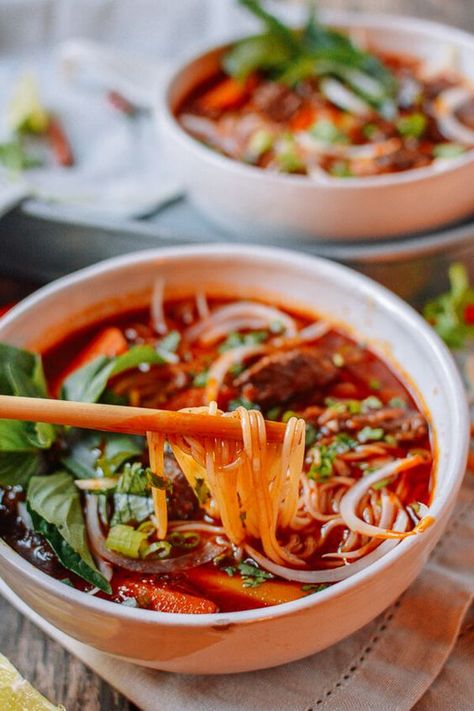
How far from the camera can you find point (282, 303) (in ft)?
9.22

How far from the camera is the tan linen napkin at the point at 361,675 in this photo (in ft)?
6.77

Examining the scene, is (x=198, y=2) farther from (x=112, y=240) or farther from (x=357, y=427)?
(x=357, y=427)

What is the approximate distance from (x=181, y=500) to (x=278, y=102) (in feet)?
7.33

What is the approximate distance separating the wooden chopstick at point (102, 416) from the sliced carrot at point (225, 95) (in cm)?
245

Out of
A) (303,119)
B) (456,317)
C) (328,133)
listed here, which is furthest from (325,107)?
(456,317)

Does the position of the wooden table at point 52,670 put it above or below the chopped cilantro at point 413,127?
Answer: below

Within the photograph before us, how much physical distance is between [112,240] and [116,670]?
1.75m

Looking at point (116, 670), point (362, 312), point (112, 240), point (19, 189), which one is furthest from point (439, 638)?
point (19, 189)

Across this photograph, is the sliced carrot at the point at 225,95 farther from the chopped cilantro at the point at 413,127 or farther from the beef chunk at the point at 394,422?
the beef chunk at the point at 394,422

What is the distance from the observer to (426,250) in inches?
127

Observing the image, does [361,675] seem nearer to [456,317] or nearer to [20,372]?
[20,372]

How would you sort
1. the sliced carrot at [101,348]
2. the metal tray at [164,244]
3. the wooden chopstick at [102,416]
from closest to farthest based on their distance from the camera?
1. the wooden chopstick at [102,416]
2. the sliced carrot at [101,348]
3. the metal tray at [164,244]

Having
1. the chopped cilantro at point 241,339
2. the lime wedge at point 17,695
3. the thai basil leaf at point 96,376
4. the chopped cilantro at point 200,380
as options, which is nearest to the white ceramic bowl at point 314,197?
the chopped cilantro at point 241,339

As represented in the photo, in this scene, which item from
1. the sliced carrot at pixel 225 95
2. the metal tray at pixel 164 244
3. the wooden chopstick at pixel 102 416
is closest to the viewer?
the wooden chopstick at pixel 102 416
